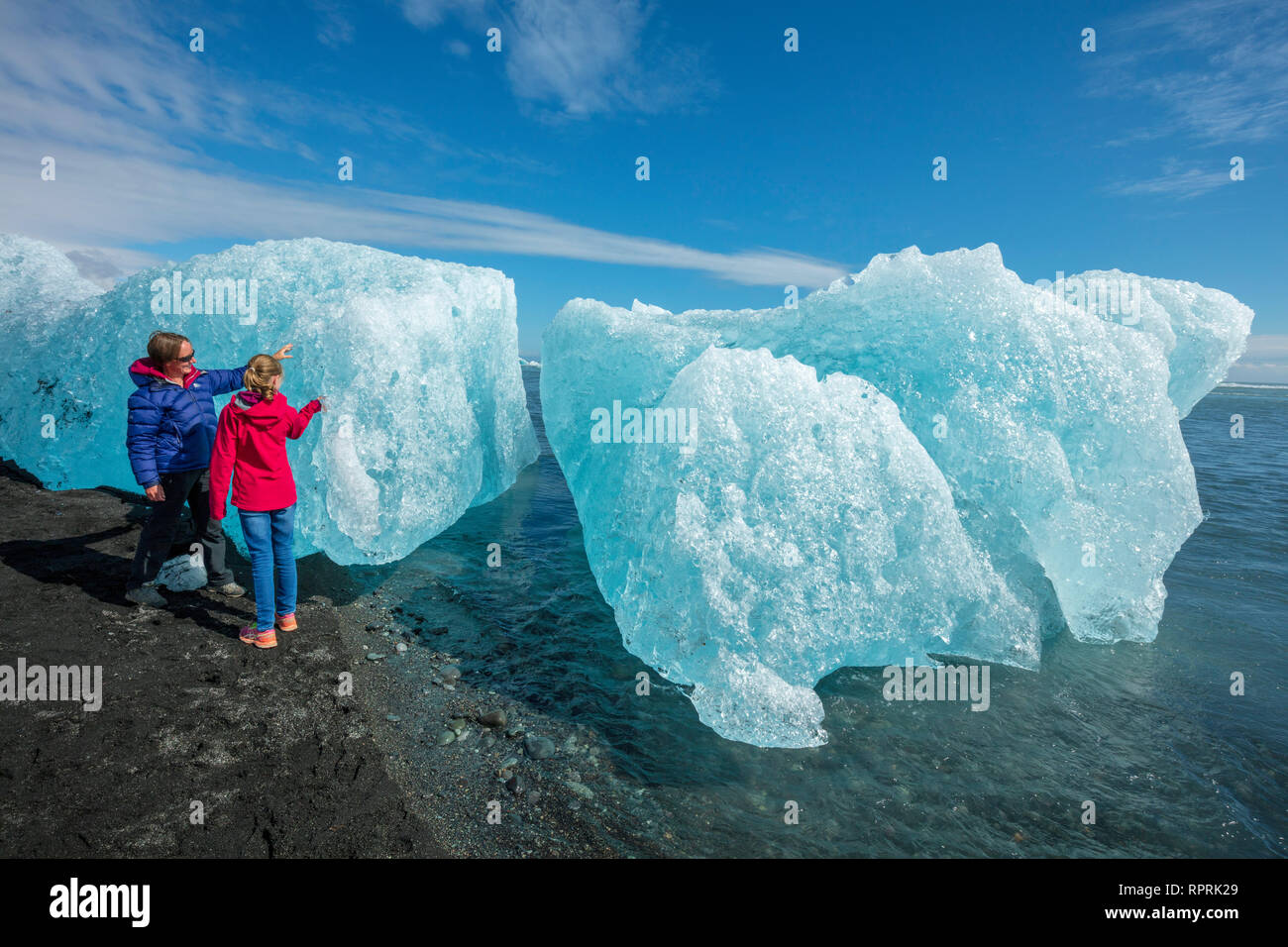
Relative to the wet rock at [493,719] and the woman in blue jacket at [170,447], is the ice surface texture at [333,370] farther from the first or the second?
the wet rock at [493,719]

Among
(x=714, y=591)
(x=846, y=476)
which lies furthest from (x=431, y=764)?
(x=846, y=476)

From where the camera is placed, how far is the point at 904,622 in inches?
232

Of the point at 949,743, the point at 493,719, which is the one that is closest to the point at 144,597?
the point at 493,719

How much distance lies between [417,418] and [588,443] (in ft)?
7.66

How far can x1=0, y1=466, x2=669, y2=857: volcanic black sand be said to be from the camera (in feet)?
12.0

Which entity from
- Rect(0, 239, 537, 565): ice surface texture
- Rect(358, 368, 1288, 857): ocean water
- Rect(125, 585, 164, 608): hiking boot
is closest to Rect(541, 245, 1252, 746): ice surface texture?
Rect(358, 368, 1288, 857): ocean water

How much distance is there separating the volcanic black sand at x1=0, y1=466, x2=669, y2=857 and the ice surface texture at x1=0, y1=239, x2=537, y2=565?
1572 mm

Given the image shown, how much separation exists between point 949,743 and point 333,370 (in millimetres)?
7633

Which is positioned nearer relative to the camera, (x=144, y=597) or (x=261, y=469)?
(x=261, y=469)

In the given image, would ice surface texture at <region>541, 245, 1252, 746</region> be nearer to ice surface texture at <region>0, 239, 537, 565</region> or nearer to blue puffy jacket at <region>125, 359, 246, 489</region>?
ice surface texture at <region>0, 239, 537, 565</region>

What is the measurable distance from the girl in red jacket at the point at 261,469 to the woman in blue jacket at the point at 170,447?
719 mm

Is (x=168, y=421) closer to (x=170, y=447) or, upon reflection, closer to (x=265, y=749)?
(x=170, y=447)

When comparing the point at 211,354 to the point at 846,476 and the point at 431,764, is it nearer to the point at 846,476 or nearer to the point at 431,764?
the point at 431,764

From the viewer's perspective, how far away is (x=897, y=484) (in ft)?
19.1
